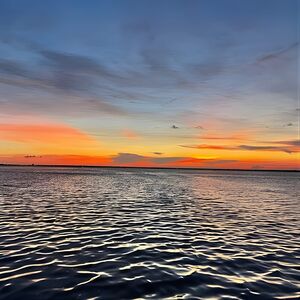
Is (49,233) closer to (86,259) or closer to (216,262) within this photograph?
(86,259)

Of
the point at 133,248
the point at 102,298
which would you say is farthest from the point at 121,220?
the point at 102,298

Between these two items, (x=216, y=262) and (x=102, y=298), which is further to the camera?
(x=216, y=262)

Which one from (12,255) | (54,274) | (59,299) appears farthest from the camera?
(12,255)

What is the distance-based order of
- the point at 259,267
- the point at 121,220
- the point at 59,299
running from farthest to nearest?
the point at 121,220 → the point at 259,267 → the point at 59,299

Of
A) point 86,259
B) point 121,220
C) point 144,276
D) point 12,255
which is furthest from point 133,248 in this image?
point 121,220

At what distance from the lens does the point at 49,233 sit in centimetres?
1972

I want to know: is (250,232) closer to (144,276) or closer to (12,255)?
(144,276)

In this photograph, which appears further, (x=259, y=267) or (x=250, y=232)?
(x=250, y=232)

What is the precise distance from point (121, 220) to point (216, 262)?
12.1 meters

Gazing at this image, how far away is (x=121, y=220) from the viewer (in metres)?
25.3

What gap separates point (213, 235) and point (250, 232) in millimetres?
3045

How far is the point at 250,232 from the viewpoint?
21422mm

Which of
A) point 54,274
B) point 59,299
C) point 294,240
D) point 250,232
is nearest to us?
point 59,299

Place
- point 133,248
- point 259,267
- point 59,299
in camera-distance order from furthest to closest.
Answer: point 133,248 < point 259,267 < point 59,299
